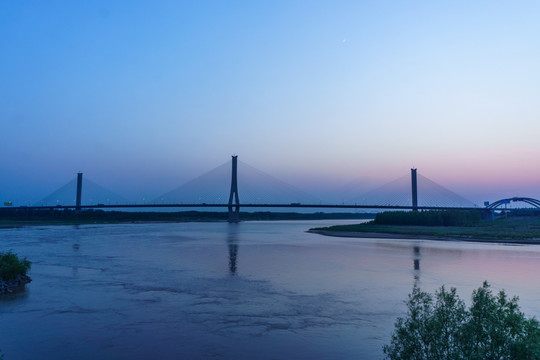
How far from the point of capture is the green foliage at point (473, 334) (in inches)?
194

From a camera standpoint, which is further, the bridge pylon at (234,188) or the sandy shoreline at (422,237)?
the bridge pylon at (234,188)

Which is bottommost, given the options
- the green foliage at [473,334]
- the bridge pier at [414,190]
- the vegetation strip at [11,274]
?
the vegetation strip at [11,274]

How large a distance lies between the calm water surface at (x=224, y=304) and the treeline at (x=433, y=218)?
34.7 m

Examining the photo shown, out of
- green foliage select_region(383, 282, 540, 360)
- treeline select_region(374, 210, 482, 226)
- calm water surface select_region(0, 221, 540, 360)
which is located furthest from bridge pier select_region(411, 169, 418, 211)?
green foliage select_region(383, 282, 540, 360)

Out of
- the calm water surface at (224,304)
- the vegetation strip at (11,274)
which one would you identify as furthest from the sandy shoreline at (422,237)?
the vegetation strip at (11,274)

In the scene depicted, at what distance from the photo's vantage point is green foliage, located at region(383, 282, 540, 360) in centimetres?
493

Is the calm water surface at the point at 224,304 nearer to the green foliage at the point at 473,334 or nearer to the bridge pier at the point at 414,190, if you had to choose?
the green foliage at the point at 473,334

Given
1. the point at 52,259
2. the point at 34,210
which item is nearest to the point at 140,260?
the point at 52,259

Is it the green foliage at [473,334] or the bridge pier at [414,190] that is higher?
the bridge pier at [414,190]

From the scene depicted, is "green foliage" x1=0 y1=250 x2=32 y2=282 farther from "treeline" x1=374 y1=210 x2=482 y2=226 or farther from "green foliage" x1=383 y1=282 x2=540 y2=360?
"treeline" x1=374 y1=210 x2=482 y2=226

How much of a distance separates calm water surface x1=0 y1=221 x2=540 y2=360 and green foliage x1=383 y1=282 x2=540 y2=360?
226 centimetres

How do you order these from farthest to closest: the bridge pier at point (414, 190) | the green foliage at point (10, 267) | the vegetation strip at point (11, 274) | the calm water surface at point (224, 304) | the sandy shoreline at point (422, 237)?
the bridge pier at point (414, 190) < the sandy shoreline at point (422, 237) < the green foliage at point (10, 267) < the vegetation strip at point (11, 274) < the calm water surface at point (224, 304)

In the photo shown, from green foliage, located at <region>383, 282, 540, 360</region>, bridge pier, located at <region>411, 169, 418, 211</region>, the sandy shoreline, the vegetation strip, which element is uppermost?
bridge pier, located at <region>411, 169, 418, 211</region>

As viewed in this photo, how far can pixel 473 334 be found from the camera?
17.2 feet
